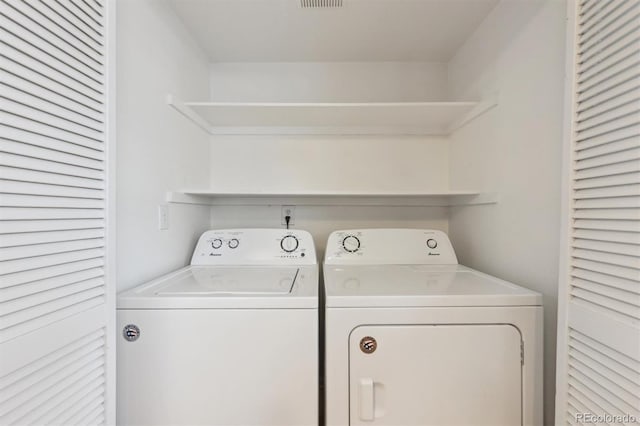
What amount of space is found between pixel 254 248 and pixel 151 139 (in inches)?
30.6

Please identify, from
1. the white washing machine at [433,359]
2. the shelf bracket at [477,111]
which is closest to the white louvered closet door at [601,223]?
the white washing machine at [433,359]

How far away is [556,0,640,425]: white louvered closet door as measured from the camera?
696 mm

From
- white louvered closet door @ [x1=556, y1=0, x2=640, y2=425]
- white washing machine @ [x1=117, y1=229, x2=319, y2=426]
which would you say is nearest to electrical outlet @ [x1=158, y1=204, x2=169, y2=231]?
white washing machine @ [x1=117, y1=229, x2=319, y2=426]

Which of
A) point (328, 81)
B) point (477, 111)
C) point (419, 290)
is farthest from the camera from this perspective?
point (328, 81)

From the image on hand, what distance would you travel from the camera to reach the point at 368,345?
40.6 inches

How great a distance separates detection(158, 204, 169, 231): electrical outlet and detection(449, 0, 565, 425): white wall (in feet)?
5.30

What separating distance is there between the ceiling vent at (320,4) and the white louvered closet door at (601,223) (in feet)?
3.27

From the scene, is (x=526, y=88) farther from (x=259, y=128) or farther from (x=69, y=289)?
(x=69, y=289)

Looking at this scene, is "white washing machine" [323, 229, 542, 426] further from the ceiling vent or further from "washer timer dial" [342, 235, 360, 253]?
the ceiling vent

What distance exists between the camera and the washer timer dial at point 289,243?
1.79 m

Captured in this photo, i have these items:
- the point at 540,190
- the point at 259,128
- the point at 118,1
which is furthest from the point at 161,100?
the point at 540,190

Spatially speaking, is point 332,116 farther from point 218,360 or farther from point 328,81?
point 218,360

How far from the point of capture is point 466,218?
A: 6.13ft

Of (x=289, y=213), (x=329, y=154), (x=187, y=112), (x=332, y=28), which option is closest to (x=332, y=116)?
(x=329, y=154)
